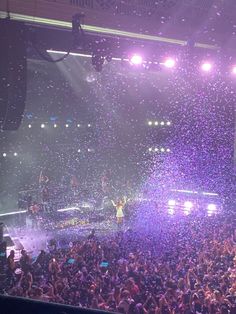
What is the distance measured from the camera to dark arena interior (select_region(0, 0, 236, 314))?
242 inches

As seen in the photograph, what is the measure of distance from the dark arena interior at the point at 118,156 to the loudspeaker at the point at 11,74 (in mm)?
17

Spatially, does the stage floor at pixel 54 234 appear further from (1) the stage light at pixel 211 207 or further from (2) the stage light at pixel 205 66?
(2) the stage light at pixel 205 66

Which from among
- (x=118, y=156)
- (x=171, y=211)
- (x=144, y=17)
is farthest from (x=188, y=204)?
A: (x=144, y=17)

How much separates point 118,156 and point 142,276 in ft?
52.7

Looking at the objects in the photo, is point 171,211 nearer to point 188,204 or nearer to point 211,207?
point 188,204

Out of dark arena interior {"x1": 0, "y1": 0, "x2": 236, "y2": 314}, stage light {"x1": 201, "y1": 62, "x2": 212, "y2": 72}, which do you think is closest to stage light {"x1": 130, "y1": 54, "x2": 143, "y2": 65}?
dark arena interior {"x1": 0, "y1": 0, "x2": 236, "y2": 314}

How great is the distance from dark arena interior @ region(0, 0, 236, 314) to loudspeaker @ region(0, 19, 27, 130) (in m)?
0.02

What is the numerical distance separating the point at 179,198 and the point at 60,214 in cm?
665

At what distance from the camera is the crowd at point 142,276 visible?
5.94 metres

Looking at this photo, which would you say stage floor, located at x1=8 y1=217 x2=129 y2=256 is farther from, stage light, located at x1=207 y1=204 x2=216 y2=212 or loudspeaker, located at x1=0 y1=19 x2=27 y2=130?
loudspeaker, located at x1=0 y1=19 x2=27 y2=130

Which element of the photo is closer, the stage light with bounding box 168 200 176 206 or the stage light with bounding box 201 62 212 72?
the stage light with bounding box 201 62 212 72

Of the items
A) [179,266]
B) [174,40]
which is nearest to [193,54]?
[174,40]

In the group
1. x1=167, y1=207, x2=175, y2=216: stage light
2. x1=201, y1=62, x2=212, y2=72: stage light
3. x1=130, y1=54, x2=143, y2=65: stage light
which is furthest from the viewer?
x1=167, y1=207, x2=175, y2=216: stage light

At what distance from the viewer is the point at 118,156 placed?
75.3ft
